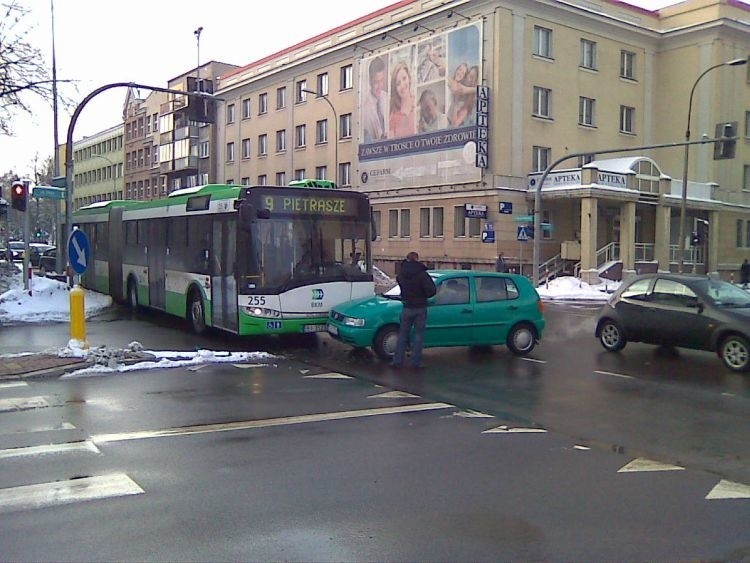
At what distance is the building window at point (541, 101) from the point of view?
133 ft

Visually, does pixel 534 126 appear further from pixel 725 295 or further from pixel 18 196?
pixel 725 295

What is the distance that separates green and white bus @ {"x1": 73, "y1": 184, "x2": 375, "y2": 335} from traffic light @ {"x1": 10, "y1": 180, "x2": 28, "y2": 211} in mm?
5651

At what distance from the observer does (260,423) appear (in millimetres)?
8172

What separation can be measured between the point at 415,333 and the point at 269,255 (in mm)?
3176

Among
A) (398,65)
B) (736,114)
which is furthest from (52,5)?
(736,114)

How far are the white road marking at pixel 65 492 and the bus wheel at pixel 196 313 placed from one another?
31.4 feet

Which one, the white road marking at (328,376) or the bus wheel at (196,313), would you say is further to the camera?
the bus wheel at (196,313)

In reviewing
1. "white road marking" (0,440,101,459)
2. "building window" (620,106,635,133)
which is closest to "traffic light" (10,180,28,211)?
"white road marking" (0,440,101,459)

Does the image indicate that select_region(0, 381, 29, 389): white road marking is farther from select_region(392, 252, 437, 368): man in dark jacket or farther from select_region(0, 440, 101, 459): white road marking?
select_region(392, 252, 437, 368): man in dark jacket

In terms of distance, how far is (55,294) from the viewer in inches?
893

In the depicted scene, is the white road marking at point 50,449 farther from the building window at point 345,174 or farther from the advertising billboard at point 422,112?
the building window at point 345,174

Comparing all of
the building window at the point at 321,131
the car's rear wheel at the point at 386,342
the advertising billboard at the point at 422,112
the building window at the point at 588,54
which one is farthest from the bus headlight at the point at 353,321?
the building window at the point at 321,131

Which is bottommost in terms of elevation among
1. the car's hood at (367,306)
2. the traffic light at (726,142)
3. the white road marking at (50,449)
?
the white road marking at (50,449)

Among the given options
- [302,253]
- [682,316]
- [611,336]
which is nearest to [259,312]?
[302,253]
